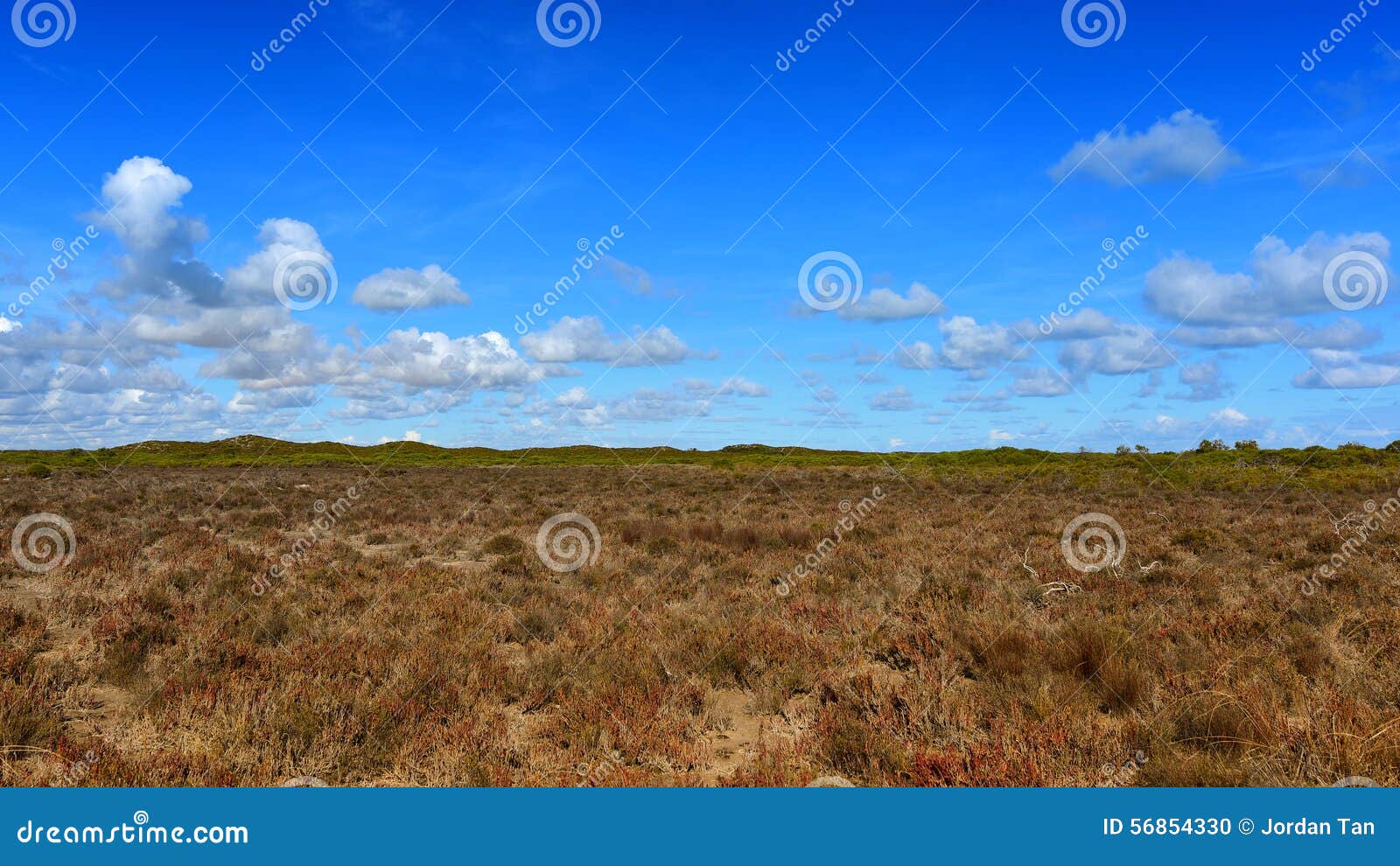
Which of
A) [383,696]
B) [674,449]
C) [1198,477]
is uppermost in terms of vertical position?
[674,449]

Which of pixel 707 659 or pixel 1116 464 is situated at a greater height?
pixel 1116 464

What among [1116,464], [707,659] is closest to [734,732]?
[707,659]

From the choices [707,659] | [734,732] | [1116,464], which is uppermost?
[1116,464]

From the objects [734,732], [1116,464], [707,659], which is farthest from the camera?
[1116,464]

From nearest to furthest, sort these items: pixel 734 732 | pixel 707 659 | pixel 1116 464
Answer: pixel 734 732 → pixel 707 659 → pixel 1116 464

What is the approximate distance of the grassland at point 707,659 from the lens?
5.13 meters

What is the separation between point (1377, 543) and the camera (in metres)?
14.0

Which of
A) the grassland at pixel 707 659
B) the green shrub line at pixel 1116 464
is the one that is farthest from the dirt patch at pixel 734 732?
the green shrub line at pixel 1116 464

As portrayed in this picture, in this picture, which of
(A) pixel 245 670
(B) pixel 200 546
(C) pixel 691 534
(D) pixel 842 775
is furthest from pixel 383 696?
(B) pixel 200 546

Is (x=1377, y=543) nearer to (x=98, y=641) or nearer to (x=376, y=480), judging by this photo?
(x=98, y=641)

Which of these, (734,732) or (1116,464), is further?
(1116,464)

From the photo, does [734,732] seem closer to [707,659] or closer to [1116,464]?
[707,659]

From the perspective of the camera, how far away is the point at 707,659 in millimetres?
7359

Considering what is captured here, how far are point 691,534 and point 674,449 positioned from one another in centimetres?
8813
